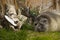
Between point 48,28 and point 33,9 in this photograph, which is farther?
point 33,9

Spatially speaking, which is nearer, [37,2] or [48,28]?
[48,28]

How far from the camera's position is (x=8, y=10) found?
711 centimetres

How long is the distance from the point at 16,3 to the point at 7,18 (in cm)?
106

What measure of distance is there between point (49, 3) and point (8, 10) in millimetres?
2340

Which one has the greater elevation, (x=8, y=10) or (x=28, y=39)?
(x=8, y=10)

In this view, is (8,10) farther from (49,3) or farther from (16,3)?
(49,3)

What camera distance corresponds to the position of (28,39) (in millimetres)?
5770

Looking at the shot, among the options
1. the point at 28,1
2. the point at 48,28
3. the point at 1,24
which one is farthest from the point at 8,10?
the point at 28,1

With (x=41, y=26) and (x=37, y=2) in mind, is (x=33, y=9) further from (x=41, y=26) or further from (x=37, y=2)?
(x=41, y=26)

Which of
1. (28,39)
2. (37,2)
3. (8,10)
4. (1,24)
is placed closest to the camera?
(28,39)

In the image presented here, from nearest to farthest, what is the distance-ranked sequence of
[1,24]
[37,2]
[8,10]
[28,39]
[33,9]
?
1. [28,39]
2. [1,24]
3. [8,10]
4. [33,9]
5. [37,2]

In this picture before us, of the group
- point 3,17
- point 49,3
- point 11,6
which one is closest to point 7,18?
point 3,17

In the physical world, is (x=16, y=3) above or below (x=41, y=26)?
above

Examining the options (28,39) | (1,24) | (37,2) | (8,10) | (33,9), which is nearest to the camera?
(28,39)
